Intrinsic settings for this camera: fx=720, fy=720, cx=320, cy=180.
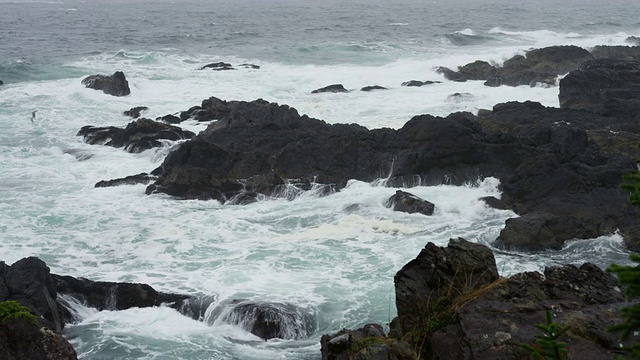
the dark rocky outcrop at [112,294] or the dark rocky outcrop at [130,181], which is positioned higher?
the dark rocky outcrop at [112,294]

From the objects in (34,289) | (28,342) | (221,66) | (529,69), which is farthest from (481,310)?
(221,66)

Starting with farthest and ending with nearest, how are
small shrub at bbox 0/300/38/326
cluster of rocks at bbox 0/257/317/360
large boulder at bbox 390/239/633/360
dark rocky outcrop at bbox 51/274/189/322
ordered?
dark rocky outcrop at bbox 51/274/189/322
cluster of rocks at bbox 0/257/317/360
small shrub at bbox 0/300/38/326
large boulder at bbox 390/239/633/360

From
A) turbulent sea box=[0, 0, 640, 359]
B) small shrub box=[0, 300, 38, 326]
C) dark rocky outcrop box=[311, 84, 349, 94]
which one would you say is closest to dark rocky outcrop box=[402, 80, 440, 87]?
turbulent sea box=[0, 0, 640, 359]

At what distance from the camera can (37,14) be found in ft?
284

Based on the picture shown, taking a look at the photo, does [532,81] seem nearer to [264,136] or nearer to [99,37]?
[264,136]

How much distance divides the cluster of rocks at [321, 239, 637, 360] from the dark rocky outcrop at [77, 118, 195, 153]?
17867 millimetres

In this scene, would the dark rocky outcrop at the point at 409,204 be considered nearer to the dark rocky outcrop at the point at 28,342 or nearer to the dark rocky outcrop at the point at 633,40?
the dark rocky outcrop at the point at 28,342

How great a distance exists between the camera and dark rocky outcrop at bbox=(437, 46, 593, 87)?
37.7 m

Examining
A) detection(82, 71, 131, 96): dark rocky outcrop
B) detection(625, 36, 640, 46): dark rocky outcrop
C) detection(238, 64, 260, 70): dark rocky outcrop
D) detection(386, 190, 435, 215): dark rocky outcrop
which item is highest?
detection(386, 190, 435, 215): dark rocky outcrop

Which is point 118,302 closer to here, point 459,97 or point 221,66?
point 459,97

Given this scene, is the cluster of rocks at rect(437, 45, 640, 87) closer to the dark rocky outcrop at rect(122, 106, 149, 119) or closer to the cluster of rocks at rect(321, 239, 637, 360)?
the dark rocky outcrop at rect(122, 106, 149, 119)

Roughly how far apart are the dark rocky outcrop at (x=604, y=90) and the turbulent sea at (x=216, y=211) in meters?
2.61

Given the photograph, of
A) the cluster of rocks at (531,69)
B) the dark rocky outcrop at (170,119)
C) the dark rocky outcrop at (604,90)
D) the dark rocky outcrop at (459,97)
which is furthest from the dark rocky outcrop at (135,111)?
the dark rocky outcrop at (604,90)

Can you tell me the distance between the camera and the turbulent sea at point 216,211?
1345 cm
